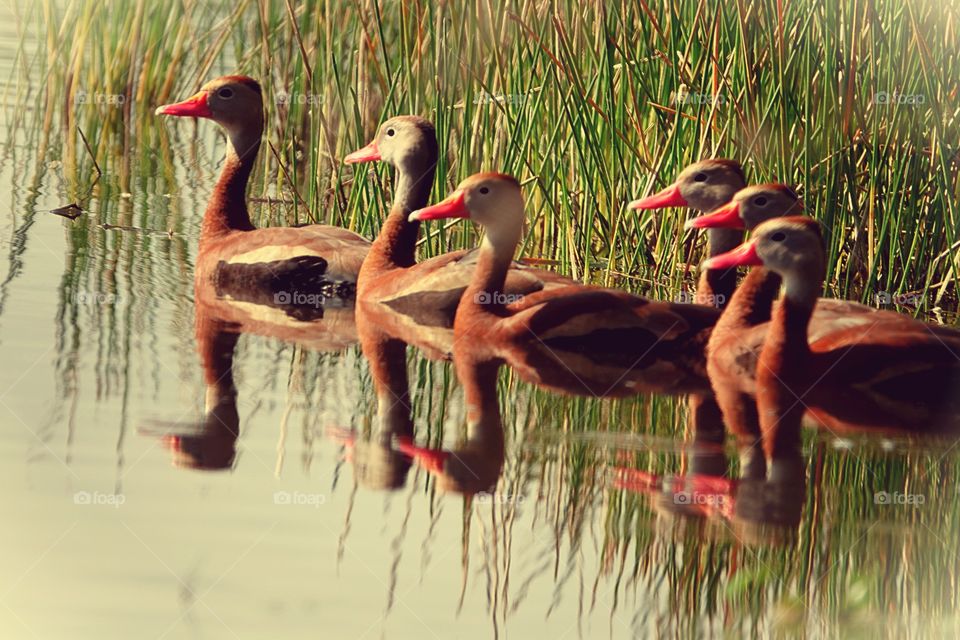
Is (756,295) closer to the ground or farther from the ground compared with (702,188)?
closer to the ground

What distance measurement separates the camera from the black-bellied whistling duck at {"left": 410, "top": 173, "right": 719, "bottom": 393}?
7.70 meters

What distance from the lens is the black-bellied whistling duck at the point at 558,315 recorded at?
7.70 metres

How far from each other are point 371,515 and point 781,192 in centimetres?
353

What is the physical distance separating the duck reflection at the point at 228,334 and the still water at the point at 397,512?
0.02m

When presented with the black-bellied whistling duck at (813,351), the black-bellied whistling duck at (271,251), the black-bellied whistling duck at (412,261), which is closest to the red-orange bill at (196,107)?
the black-bellied whistling duck at (271,251)

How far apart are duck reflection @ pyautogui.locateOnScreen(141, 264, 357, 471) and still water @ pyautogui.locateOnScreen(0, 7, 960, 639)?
0.02m

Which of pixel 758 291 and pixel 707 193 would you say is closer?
pixel 758 291

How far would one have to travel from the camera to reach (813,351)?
7.36 meters

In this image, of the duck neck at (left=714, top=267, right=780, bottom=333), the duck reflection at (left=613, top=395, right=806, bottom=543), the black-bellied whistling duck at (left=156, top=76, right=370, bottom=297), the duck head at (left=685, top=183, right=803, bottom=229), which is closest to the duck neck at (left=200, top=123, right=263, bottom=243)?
the black-bellied whistling duck at (left=156, top=76, right=370, bottom=297)

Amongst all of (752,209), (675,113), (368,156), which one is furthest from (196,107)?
(752,209)

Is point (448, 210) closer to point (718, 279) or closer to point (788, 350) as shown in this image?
point (718, 279)

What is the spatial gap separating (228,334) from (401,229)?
1410mm

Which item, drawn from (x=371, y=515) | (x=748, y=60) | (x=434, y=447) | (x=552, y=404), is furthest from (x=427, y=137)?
(x=371, y=515)

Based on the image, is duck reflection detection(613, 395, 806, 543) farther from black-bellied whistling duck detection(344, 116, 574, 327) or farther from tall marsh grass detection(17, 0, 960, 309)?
tall marsh grass detection(17, 0, 960, 309)
